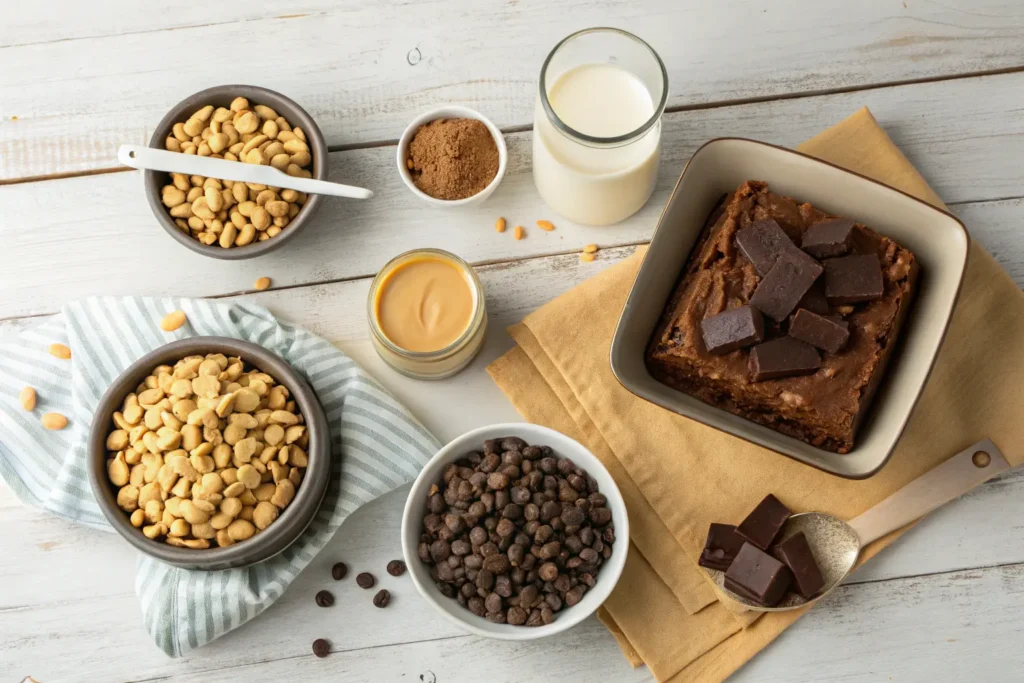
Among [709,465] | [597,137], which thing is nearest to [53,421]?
[597,137]

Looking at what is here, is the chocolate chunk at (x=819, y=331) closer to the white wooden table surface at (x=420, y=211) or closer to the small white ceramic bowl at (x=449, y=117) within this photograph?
the white wooden table surface at (x=420, y=211)

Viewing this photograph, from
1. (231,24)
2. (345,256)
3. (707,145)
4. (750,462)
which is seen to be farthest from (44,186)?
(750,462)

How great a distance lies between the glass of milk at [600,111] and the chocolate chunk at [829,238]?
1.50 ft

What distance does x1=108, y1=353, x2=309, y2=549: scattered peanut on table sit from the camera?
2117 millimetres

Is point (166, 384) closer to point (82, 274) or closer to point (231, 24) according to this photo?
point (82, 274)

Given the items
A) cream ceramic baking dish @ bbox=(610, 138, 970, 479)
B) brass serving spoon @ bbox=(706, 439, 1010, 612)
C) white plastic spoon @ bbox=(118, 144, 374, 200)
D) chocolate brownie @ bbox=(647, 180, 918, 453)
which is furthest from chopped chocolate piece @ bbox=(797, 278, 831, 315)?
white plastic spoon @ bbox=(118, 144, 374, 200)

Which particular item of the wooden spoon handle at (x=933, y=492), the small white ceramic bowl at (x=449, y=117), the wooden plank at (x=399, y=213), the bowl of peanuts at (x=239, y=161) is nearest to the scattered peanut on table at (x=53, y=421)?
the wooden plank at (x=399, y=213)

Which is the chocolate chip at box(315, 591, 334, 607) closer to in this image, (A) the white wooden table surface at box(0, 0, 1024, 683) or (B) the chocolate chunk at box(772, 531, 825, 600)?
(A) the white wooden table surface at box(0, 0, 1024, 683)

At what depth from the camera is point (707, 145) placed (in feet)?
6.89

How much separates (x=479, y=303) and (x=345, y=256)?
0.47m

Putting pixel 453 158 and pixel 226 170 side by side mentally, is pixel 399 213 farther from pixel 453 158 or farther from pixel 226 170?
pixel 226 170

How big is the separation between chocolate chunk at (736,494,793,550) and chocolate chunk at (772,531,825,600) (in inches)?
1.6

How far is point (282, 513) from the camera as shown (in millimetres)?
2148

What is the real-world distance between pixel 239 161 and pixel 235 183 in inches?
2.6
